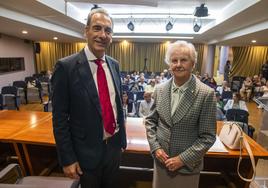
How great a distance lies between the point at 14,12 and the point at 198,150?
189 inches

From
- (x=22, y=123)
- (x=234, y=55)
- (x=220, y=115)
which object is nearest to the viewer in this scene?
(x=22, y=123)

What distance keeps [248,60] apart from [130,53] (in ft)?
22.3

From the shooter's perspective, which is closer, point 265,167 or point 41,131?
point 41,131

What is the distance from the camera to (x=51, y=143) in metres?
1.83

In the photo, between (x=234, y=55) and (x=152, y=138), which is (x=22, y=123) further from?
(x=234, y=55)

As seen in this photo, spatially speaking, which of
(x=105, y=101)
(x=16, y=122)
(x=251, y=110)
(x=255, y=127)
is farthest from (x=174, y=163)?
(x=251, y=110)

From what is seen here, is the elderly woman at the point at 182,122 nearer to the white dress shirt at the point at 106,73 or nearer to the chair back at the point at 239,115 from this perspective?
the white dress shirt at the point at 106,73

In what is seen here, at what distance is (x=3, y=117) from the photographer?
99.8 inches

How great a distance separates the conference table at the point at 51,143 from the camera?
1.78m

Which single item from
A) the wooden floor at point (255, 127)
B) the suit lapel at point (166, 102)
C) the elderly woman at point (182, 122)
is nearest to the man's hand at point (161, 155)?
the elderly woman at point (182, 122)

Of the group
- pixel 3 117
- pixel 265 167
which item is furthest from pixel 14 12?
pixel 265 167

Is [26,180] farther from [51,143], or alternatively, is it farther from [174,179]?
[174,179]

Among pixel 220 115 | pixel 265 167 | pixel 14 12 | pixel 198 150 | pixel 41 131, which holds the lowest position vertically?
pixel 265 167

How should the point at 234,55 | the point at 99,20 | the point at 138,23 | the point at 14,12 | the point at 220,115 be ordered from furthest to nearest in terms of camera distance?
the point at 234,55
the point at 138,23
the point at 14,12
the point at 220,115
the point at 99,20
